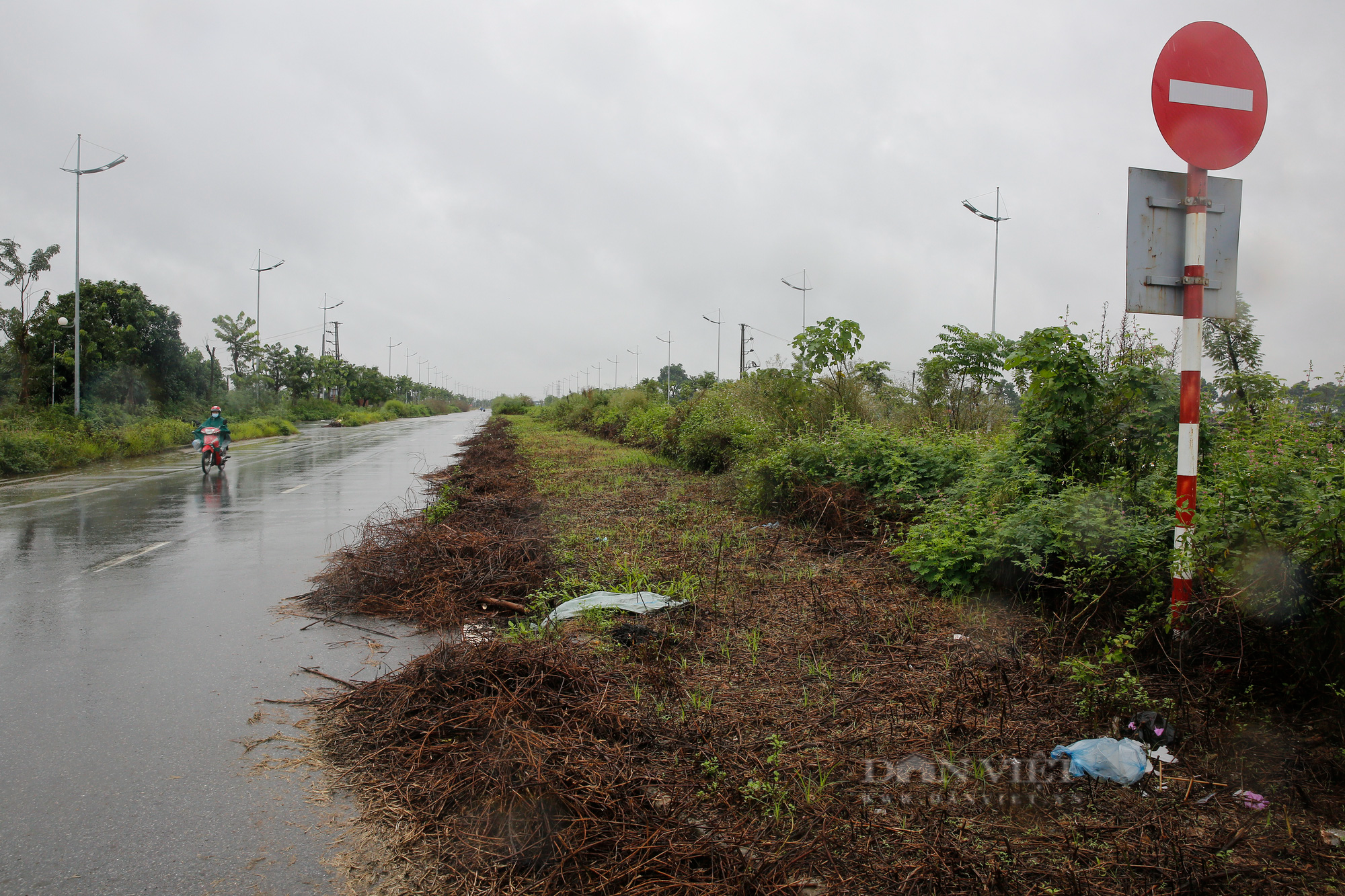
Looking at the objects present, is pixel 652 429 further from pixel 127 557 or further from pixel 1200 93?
pixel 1200 93

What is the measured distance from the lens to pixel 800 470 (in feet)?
30.9

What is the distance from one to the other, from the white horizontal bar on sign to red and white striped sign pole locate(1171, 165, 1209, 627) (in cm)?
30

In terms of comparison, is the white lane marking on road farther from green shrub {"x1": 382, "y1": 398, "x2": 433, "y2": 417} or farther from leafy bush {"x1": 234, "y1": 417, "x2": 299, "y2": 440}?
green shrub {"x1": 382, "y1": 398, "x2": 433, "y2": 417}

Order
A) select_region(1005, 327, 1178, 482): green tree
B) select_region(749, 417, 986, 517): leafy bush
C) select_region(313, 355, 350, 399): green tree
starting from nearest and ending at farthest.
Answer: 1. select_region(1005, 327, 1178, 482): green tree
2. select_region(749, 417, 986, 517): leafy bush
3. select_region(313, 355, 350, 399): green tree

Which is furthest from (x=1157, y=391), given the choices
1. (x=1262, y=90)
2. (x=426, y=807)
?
(x=426, y=807)

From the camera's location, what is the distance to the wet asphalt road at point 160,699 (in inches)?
108

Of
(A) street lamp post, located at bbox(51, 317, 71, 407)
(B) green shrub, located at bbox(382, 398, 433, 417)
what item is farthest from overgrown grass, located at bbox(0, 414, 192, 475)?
(B) green shrub, located at bbox(382, 398, 433, 417)

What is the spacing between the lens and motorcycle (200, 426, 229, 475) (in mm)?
16672

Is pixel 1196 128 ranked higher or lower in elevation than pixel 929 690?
higher

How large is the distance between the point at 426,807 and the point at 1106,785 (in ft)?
8.94

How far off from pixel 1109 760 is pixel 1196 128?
301 cm

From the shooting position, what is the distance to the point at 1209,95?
3703 mm

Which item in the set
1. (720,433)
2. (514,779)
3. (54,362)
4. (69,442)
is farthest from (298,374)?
(514,779)

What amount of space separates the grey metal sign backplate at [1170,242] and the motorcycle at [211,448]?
58.4 ft
